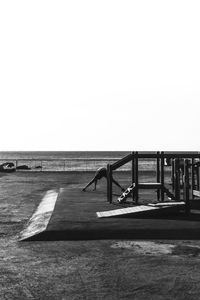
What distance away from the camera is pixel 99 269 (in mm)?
7875

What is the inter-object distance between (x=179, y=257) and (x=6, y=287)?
3.49 m

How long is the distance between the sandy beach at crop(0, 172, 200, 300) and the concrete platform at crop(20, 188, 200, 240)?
1.66 feet

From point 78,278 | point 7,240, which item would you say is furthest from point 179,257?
point 7,240

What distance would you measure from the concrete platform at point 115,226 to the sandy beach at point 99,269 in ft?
1.66

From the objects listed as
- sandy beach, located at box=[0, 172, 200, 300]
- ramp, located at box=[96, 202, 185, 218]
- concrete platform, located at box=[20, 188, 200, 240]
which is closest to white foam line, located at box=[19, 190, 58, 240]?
concrete platform, located at box=[20, 188, 200, 240]

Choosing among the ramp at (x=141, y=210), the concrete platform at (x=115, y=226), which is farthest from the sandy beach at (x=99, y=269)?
the ramp at (x=141, y=210)

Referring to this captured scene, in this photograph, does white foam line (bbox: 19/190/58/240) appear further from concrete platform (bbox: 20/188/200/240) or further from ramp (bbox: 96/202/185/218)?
ramp (bbox: 96/202/185/218)

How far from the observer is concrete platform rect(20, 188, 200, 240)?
10906 mm

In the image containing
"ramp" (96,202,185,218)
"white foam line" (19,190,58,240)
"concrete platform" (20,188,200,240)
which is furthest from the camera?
"ramp" (96,202,185,218)

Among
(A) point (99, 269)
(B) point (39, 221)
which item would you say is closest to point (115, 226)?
(B) point (39, 221)

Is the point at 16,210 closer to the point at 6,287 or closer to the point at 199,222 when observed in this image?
the point at 199,222

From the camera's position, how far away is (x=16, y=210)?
16359mm

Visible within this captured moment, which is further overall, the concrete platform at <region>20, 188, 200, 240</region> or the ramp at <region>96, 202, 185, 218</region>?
the ramp at <region>96, 202, 185, 218</region>

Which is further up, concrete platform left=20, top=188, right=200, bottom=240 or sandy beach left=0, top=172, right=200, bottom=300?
concrete platform left=20, top=188, right=200, bottom=240
